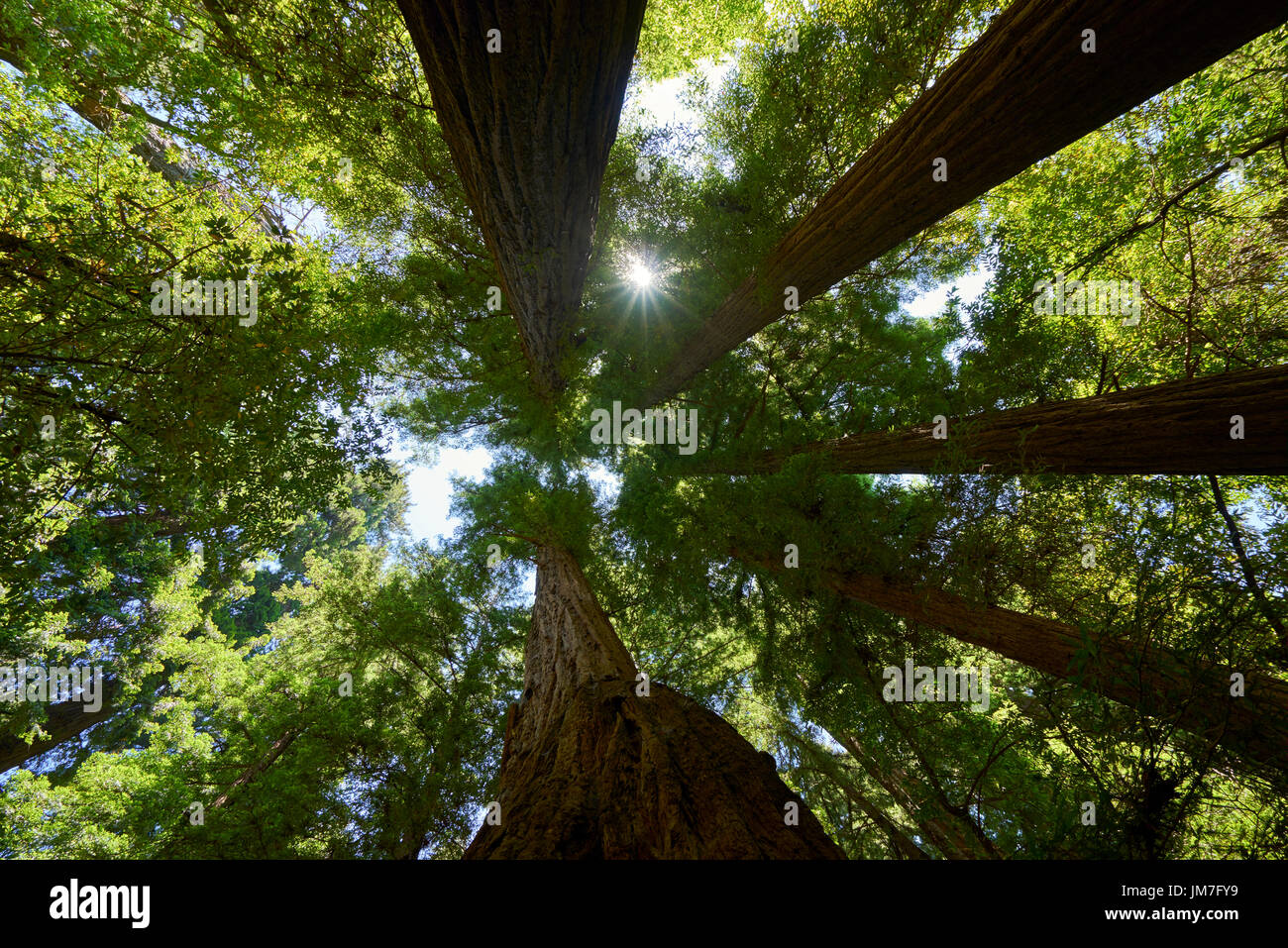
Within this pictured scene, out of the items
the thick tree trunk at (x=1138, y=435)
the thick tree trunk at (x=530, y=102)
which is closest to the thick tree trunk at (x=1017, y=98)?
the thick tree trunk at (x=530, y=102)

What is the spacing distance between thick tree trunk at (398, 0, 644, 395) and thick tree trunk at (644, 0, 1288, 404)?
1.91 meters

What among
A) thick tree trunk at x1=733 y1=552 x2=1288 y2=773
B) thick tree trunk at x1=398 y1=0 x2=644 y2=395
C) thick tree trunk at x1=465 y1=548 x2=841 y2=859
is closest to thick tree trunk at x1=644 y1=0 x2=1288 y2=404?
thick tree trunk at x1=398 y1=0 x2=644 y2=395

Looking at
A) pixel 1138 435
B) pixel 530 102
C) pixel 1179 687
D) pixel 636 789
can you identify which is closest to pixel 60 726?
pixel 636 789

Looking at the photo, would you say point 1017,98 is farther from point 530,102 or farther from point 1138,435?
point 530,102

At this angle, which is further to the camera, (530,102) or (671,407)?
(671,407)

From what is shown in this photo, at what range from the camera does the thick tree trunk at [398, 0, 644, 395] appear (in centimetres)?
223

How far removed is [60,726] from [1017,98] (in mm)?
23632

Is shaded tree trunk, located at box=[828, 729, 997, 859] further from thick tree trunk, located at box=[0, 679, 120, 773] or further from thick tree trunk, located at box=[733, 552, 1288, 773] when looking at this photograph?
thick tree trunk, located at box=[0, 679, 120, 773]

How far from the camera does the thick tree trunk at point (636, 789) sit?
154cm

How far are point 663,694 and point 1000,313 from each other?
20.4 ft

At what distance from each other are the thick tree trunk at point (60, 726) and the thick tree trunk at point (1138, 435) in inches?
765

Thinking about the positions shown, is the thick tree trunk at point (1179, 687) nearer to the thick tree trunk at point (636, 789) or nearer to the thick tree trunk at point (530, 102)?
the thick tree trunk at point (636, 789)

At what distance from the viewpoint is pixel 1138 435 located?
3.17 meters

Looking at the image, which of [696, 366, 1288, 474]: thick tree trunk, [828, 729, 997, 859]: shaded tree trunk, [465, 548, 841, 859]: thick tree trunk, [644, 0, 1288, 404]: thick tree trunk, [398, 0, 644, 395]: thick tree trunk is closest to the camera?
[465, 548, 841, 859]: thick tree trunk
